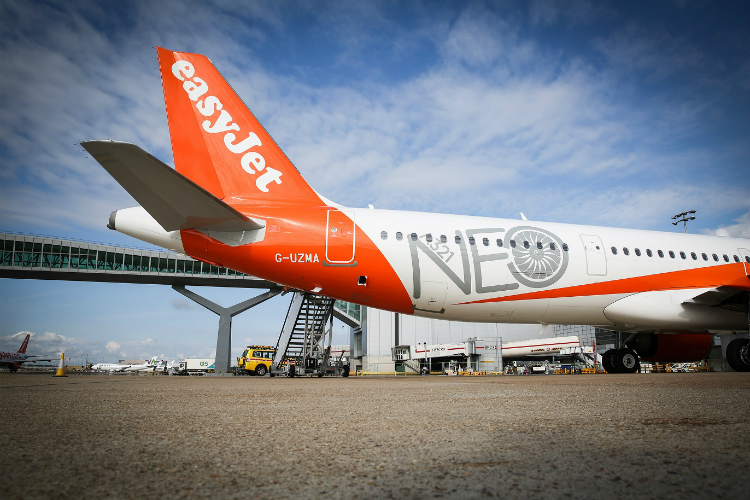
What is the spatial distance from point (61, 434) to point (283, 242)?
22.8 feet

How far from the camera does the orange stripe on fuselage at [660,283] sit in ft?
34.8

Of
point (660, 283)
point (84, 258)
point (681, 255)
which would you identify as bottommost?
point (660, 283)

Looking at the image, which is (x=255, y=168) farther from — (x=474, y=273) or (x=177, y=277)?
(x=177, y=277)

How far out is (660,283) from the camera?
11.6m

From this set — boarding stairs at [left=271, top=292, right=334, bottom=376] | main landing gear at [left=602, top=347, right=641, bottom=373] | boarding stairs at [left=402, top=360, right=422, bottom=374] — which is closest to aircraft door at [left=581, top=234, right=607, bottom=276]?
main landing gear at [left=602, top=347, right=641, bottom=373]

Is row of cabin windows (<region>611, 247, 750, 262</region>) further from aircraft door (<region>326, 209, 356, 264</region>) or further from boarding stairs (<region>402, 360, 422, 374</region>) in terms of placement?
boarding stairs (<region>402, 360, 422, 374</region>)

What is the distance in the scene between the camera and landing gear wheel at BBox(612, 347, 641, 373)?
14.6 metres

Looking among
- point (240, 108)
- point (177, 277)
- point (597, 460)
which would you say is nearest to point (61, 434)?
point (597, 460)

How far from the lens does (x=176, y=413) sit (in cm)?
324

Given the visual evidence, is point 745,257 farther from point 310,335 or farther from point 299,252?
point 310,335

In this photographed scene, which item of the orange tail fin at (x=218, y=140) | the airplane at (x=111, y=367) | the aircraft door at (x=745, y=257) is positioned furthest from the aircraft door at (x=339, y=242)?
the airplane at (x=111, y=367)

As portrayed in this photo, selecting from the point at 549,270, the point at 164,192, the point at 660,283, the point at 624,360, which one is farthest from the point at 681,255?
the point at 164,192

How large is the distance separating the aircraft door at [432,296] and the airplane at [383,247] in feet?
0.09

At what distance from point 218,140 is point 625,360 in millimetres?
14079
